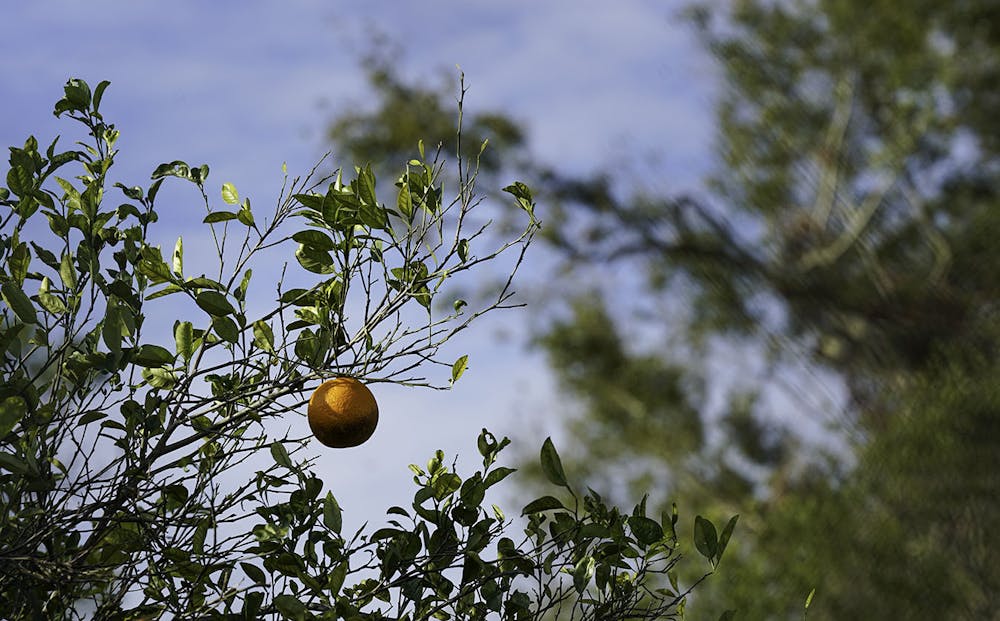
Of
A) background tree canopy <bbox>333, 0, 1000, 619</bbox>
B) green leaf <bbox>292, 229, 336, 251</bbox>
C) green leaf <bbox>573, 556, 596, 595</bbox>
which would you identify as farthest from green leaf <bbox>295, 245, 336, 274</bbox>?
A: background tree canopy <bbox>333, 0, 1000, 619</bbox>

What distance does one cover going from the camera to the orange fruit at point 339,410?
164cm

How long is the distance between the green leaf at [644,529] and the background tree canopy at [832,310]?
17.0 ft

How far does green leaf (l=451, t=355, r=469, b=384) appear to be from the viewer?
173 cm

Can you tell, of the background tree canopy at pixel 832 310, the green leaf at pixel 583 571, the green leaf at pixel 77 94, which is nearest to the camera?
the green leaf at pixel 583 571

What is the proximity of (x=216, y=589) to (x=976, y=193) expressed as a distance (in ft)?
29.0

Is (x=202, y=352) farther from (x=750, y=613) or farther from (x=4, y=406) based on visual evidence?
(x=750, y=613)

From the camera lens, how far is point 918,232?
9.02 m

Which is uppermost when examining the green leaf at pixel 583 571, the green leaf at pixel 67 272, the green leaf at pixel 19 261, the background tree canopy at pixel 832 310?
the background tree canopy at pixel 832 310

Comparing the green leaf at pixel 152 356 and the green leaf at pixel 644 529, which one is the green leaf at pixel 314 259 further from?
the green leaf at pixel 644 529

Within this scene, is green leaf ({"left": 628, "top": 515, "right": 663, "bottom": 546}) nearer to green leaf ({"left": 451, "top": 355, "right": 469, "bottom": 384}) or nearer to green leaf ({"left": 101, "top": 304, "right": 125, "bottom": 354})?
green leaf ({"left": 451, "top": 355, "right": 469, "bottom": 384})

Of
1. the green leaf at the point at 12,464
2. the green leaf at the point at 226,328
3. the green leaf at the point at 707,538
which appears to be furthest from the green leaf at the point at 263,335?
the green leaf at the point at 707,538

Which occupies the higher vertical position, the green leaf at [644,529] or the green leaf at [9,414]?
the green leaf at [9,414]

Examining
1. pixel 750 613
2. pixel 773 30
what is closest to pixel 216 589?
pixel 750 613

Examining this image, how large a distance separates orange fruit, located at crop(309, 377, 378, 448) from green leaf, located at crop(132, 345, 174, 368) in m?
0.21
